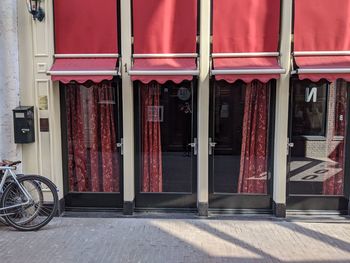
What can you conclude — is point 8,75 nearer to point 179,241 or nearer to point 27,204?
point 27,204

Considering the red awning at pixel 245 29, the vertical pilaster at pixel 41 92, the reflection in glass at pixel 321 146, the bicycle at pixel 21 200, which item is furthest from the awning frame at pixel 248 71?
the bicycle at pixel 21 200

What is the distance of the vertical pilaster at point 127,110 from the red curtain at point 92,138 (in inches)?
11.5

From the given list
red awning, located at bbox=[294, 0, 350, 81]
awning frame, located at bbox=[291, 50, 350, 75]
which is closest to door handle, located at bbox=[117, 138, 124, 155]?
awning frame, located at bbox=[291, 50, 350, 75]

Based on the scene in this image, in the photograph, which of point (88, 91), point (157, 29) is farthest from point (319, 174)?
point (88, 91)

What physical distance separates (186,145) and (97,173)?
4.94 ft

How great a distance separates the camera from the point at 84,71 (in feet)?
19.0

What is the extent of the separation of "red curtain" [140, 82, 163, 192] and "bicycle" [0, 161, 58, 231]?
4.73 feet

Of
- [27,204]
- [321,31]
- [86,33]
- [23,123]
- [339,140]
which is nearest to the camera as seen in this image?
[27,204]

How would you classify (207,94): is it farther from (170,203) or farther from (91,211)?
(91,211)

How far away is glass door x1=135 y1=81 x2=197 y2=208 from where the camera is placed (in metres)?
6.22

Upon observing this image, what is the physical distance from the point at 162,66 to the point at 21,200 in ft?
8.99

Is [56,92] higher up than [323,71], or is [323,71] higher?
[323,71]

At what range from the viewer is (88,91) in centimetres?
634

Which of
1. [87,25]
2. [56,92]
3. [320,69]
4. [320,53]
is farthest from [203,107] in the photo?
[56,92]
